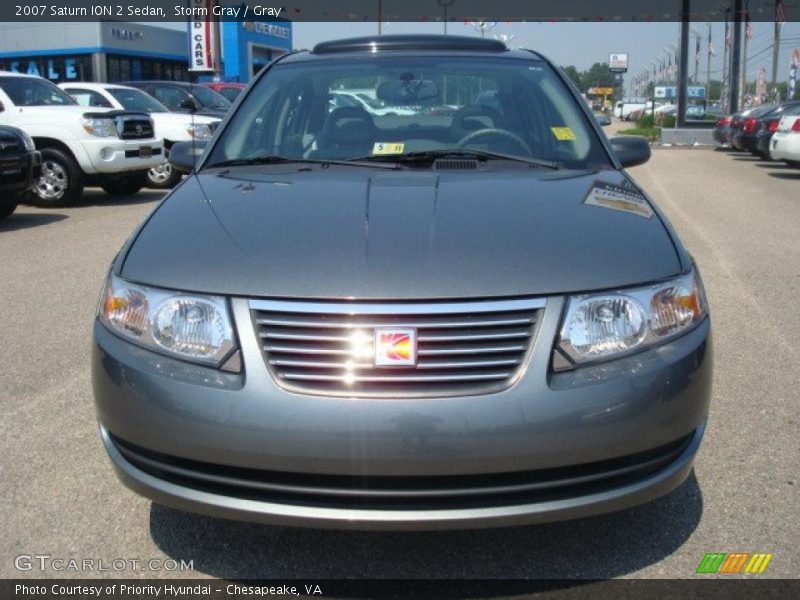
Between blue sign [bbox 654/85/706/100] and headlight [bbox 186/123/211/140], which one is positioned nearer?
headlight [bbox 186/123/211/140]

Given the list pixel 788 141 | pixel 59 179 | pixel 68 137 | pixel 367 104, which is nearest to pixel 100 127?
pixel 68 137

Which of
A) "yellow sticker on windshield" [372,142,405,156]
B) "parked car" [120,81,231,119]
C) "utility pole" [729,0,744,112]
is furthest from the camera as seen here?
"utility pole" [729,0,744,112]

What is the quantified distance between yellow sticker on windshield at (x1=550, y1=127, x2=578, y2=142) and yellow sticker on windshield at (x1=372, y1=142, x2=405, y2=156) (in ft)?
2.16

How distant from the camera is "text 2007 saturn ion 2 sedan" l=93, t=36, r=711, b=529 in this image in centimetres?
217

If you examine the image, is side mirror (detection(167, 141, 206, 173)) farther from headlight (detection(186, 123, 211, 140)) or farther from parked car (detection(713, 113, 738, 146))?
parked car (detection(713, 113, 738, 146))

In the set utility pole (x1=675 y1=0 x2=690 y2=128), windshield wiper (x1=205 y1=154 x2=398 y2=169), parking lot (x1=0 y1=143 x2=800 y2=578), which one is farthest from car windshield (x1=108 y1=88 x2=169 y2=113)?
utility pole (x1=675 y1=0 x2=690 y2=128)

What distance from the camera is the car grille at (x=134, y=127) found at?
37.8 feet

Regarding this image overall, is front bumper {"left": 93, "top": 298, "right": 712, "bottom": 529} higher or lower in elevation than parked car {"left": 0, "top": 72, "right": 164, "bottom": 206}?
lower

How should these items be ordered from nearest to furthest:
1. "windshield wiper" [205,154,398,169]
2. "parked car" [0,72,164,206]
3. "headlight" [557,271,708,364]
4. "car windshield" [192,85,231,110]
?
"headlight" [557,271,708,364], "windshield wiper" [205,154,398,169], "parked car" [0,72,164,206], "car windshield" [192,85,231,110]

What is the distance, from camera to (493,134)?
3676 millimetres

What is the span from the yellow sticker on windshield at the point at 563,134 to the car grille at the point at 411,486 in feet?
5.58

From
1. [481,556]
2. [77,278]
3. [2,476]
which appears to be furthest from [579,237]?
[77,278]

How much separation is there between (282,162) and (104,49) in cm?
3887

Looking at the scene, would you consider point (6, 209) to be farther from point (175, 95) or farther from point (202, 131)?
point (175, 95)
